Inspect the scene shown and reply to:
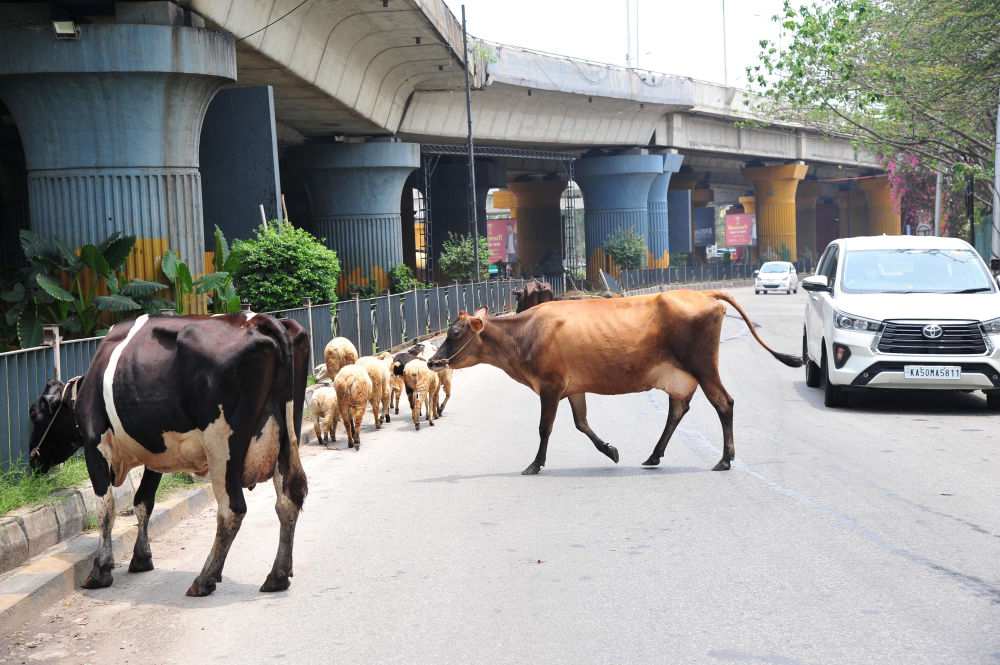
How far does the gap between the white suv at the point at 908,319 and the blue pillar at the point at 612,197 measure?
127 ft

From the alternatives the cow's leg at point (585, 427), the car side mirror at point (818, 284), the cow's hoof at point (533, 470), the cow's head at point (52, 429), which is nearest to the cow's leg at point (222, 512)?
the cow's head at point (52, 429)

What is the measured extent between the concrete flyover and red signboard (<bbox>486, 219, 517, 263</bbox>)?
34.1ft

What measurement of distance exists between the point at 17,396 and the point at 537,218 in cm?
6358

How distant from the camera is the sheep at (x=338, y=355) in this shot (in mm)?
15508

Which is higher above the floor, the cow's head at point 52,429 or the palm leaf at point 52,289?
the palm leaf at point 52,289

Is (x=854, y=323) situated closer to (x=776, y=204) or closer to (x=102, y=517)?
(x=102, y=517)

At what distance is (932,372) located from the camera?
14.5m

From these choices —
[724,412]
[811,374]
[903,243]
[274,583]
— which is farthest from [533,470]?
[811,374]

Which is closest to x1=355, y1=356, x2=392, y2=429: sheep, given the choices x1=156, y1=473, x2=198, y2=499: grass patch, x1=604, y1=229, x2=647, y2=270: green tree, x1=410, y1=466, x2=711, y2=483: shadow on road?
x1=410, y1=466, x2=711, y2=483: shadow on road

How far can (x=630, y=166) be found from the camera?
55062 millimetres

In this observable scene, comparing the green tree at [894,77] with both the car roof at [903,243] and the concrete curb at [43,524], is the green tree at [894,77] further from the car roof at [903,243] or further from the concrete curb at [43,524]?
the concrete curb at [43,524]

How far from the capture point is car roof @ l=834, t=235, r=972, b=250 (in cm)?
1656

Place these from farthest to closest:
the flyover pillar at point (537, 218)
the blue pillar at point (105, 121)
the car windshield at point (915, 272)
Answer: the flyover pillar at point (537, 218) < the blue pillar at point (105, 121) < the car windshield at point (915, 272)

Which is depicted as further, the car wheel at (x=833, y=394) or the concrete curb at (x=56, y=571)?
the car wheel at (x=833, y=394)
